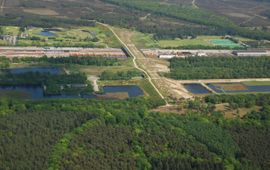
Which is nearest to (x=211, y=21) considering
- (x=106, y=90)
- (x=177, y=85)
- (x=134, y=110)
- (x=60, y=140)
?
(x=177, y=85)

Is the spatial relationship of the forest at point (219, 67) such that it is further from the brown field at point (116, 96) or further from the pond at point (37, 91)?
the brown field at point (116, 96)

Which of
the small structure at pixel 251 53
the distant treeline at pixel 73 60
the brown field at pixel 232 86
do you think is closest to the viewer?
the brown field at pixel 232 86

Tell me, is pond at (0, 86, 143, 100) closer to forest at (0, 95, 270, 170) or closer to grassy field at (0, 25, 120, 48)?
forest at (0, 95, 270, 170)

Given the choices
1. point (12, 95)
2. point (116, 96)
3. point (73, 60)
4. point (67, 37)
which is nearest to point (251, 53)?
point (73, 60)

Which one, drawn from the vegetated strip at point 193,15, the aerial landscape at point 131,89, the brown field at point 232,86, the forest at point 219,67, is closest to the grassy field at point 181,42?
the aerial landscape at point 131,89

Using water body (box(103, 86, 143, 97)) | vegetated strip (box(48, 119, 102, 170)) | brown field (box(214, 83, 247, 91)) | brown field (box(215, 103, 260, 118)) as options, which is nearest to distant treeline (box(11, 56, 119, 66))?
water body (box(103, 86, 143, 97))

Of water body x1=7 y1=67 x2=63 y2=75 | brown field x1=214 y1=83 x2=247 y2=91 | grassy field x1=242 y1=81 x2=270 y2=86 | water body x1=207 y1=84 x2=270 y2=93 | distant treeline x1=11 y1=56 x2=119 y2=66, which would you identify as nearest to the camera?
water body x1=207 y1=84 x2=270 y2=93

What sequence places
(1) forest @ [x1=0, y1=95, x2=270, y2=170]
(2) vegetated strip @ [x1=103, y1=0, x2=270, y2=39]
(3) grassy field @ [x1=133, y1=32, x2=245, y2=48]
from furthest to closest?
(2) vegetated strip @ [x1=103, y1=0, x2=270, y2=39] < (3) grassy field @ [x1=133, y1=32, x2=245, y2=48] < (1) forest @ [x1=0, y1=95, x2=270, y2=170]

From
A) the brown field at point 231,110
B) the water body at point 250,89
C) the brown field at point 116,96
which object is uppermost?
the brown field at point 231,110
